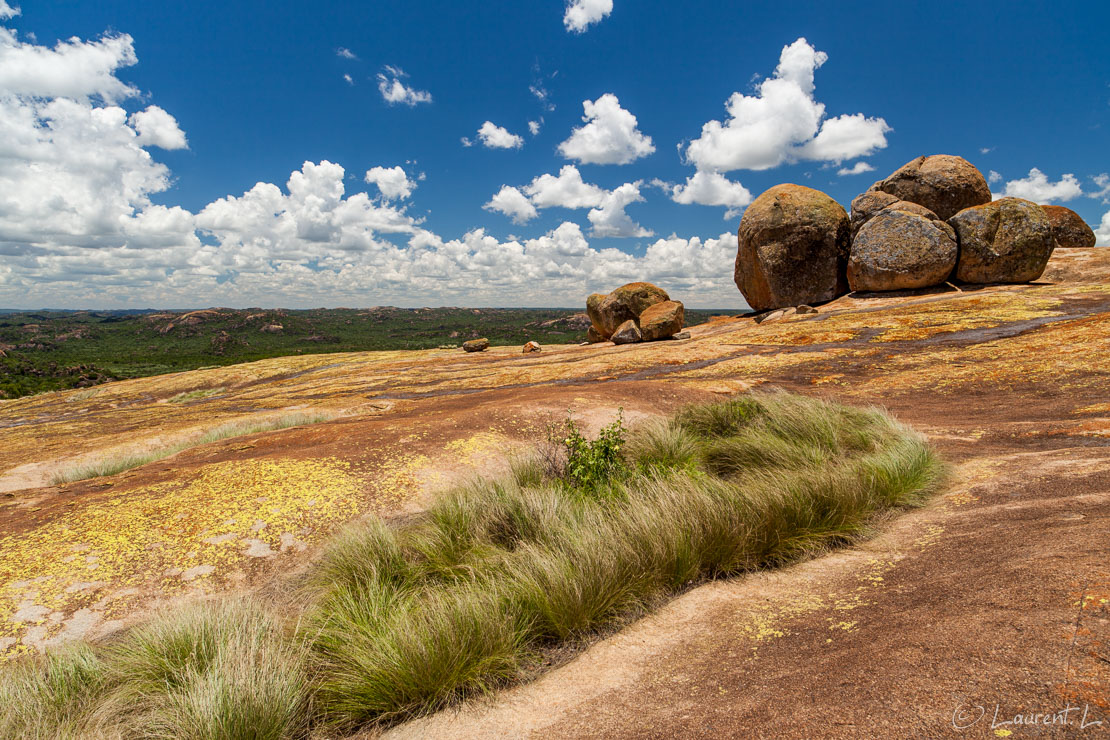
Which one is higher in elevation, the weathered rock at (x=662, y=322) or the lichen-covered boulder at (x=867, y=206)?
the lichen-covered boulder at (x=867, y=206)

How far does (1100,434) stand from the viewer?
5.79 meters

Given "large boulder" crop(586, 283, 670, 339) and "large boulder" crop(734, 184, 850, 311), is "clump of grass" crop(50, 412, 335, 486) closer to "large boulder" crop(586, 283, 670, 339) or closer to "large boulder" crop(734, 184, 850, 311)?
"large boulder" crop(586, 283, 670, 339)

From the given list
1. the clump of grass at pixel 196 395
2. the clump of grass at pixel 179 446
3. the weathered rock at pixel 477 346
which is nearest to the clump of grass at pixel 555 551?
the clump of grass at pixel 179 446

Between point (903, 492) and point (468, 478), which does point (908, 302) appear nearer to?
point (903, 492)

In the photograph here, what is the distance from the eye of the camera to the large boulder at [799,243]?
24.3 metres

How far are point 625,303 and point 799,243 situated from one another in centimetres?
1015

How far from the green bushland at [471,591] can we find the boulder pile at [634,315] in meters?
18.8

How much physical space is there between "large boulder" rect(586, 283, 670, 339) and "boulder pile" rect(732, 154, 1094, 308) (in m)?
5.14

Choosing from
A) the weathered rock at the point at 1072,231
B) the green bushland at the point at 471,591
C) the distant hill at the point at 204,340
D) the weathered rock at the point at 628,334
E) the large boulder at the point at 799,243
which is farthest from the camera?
the distant hill at the point at 204,340

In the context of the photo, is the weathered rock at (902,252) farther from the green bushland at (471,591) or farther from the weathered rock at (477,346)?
the weathered rock at (477,346)

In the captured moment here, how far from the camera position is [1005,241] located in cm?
1938

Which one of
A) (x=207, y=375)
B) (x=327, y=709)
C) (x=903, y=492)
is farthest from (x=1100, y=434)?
(x=207, y=375)

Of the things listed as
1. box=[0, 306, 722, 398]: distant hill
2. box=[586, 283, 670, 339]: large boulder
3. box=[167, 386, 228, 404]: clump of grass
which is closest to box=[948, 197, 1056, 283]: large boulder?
box=[586, 283, 670, 339]: large boulder

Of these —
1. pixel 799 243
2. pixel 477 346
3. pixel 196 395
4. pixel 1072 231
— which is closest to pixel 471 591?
pixel 799 243
